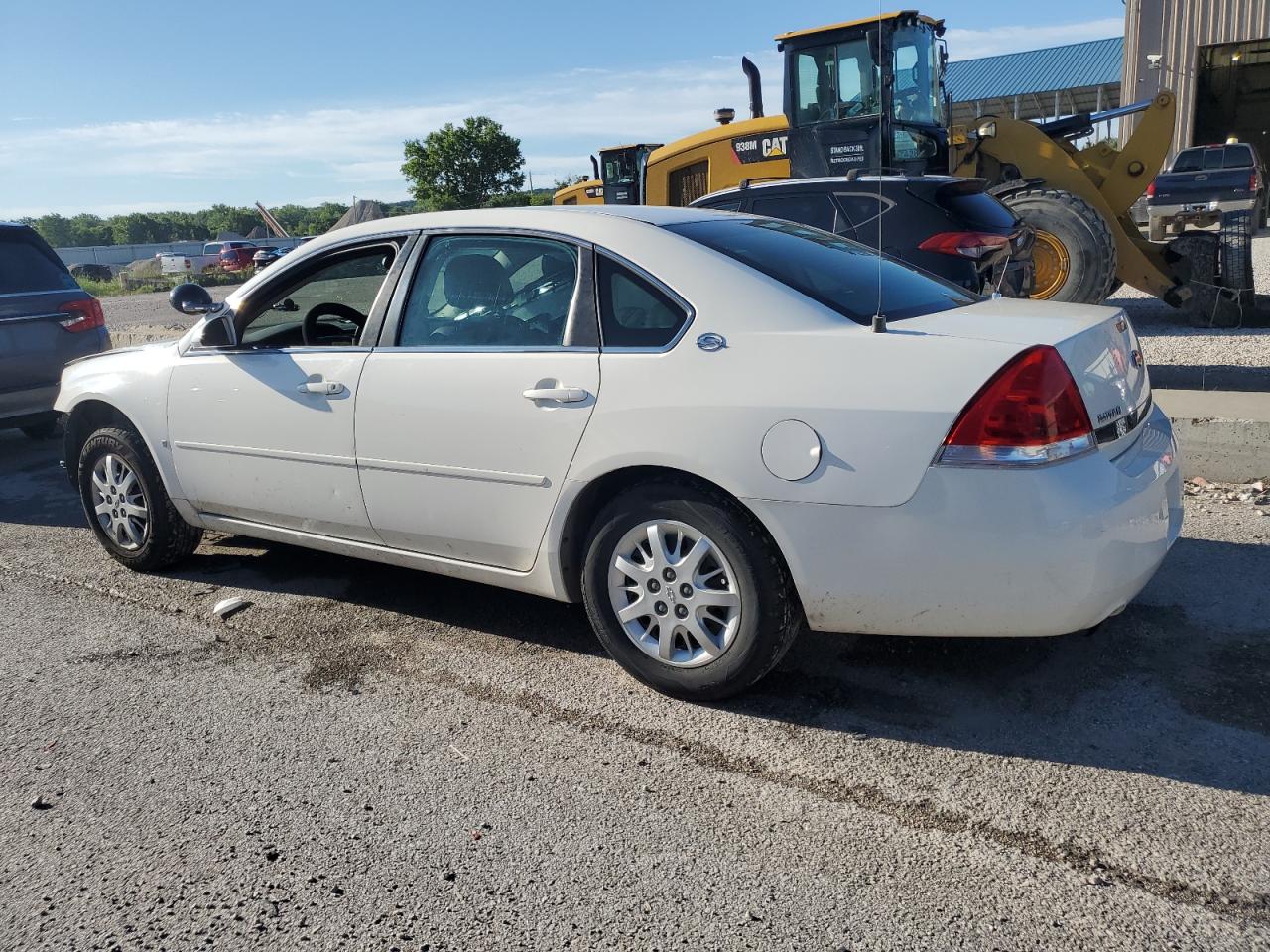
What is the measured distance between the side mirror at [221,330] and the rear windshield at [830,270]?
200cm

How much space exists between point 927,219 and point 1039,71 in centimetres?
3557

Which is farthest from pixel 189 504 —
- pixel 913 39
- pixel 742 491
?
pixel 913 39

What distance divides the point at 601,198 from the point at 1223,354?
11096 millimetres

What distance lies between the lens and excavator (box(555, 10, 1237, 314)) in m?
10.3

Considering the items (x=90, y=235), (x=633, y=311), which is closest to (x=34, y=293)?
(x=633, y=311)

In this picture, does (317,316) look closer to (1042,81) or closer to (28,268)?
(28,268)

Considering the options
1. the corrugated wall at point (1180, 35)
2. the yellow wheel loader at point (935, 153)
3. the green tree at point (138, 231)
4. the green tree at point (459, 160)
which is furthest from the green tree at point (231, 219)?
the yellow wheel loader at point (935, 153)

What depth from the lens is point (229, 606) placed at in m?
4.62

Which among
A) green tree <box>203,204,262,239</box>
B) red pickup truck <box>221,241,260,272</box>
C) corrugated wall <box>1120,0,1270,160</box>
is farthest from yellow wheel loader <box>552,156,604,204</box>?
green tree <box>203,204,262,239</box>

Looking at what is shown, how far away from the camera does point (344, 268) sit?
179 inches

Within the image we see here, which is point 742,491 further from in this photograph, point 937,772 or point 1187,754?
point 1187,754

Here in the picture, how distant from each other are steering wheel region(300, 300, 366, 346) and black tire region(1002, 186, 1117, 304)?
767cm

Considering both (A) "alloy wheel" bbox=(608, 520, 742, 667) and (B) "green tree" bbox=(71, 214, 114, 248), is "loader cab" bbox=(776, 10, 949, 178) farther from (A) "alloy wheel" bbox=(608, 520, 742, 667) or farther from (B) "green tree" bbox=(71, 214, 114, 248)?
(B) "green tree" bbox=(71, 214, 114, 248)

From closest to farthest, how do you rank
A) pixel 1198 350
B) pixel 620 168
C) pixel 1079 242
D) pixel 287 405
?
1. pixel 287 405
2. pixel 1198 350
3. pixel 1079 242
4. pixel 620 168
